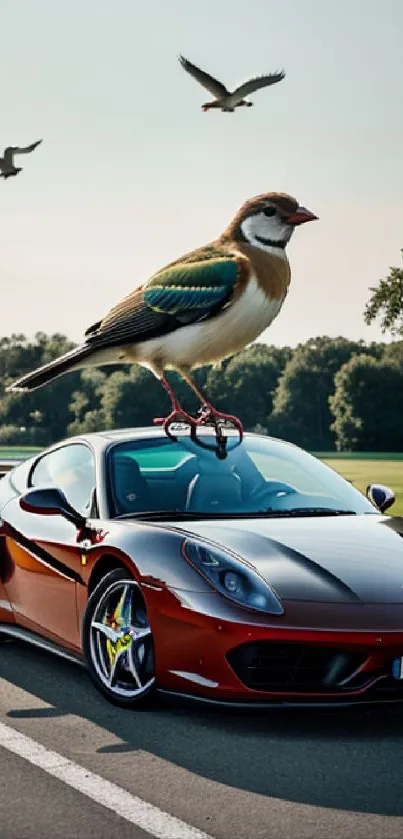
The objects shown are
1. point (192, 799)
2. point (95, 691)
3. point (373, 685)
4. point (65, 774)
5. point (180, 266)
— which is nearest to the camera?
point (192, 799)

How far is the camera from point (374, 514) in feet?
22.6

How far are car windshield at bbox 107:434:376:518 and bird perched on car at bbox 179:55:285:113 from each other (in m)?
11.0

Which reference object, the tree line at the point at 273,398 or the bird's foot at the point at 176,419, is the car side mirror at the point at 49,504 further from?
the tree line at the point at 273,398

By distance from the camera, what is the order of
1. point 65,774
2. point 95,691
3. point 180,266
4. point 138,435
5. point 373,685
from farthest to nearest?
point 180,266
point 138,435
point 95,691
point 373,685
point 65,774

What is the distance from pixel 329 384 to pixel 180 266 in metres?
130

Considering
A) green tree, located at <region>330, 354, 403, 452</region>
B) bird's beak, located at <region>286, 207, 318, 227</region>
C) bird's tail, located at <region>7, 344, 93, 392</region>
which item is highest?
bird's beak, located at <region>286, 207, 318, 227</region>

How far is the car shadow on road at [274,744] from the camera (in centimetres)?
473

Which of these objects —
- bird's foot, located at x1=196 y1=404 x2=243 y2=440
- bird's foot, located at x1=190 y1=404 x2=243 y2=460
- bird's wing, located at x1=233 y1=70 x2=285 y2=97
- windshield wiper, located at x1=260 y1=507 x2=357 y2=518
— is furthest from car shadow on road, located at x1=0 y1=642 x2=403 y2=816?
bird's wing, located at x1=233 y1=70 x2=285 y2=97

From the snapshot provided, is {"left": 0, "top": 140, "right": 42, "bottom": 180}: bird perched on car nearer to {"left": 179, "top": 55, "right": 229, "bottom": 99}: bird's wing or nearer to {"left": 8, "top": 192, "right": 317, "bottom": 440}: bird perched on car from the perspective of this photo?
{"left": 179, "top": 55, "right": 229, "bottom": 99}: bird's wing

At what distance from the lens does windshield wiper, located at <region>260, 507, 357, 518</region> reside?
263 inches

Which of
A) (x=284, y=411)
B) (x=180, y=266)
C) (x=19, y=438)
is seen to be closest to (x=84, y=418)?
(x=19, y=438)

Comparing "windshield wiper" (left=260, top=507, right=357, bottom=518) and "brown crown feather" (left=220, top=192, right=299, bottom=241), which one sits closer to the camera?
"windshield wiper" (left=260, top=507, right=357, bottom=518)

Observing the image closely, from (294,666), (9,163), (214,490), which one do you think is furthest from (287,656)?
(9,163)

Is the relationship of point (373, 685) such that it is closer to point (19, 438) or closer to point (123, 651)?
point (123, 651)
